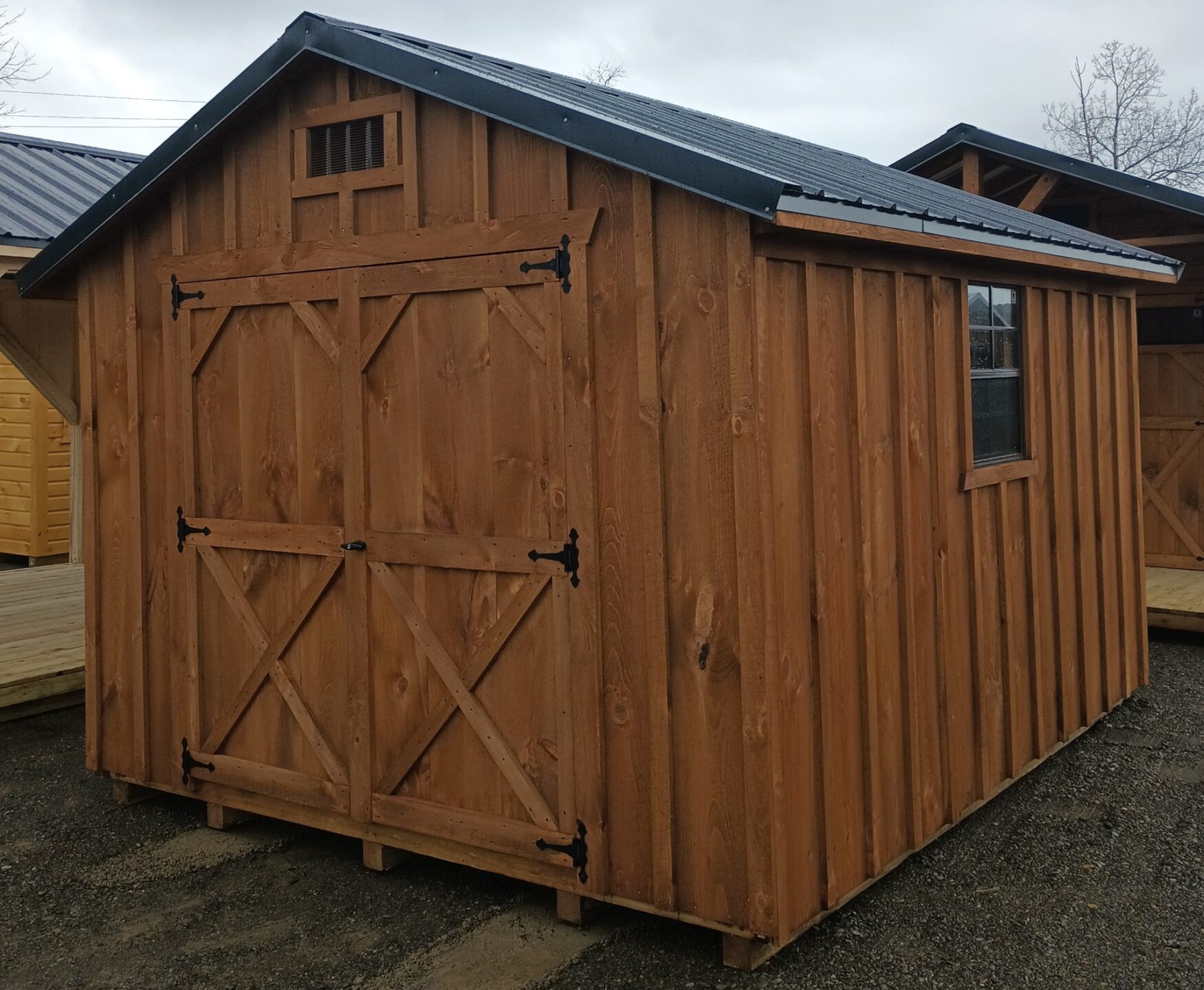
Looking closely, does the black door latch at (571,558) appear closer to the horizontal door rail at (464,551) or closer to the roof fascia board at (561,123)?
the horizontal door rail at (464,551)

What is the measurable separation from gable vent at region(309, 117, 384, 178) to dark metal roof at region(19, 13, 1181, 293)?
27 cm

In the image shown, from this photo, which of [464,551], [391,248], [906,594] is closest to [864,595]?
[906,594]

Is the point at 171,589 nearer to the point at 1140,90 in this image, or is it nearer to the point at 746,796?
the point at 746,796

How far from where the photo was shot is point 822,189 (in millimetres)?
4523

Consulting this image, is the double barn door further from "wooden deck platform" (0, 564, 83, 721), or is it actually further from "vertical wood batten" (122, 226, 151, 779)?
"wooden deck platform" (0, 564, 83, 721)

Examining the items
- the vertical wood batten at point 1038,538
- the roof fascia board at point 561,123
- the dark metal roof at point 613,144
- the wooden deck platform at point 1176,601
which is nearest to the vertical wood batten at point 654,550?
the roof fascia board at point 561,123

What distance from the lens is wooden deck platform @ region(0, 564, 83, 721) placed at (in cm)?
796

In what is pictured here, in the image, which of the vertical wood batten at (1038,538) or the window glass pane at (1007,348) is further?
the vertical wood batten at (1038,538)

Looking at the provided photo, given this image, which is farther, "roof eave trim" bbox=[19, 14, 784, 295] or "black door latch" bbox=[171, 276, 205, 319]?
"black door latch" bbox=[171, 276, 205, 319]

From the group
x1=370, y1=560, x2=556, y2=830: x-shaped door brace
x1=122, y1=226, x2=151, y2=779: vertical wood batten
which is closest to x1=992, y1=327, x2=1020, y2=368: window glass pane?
x1=370, y1=560, x2=556, y2=830: x-shaped door brace

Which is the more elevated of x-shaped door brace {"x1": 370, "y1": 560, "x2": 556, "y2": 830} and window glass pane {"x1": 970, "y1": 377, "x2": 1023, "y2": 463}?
window glass pane {"x1": 970, "y1": 377, "x2": 1023, "y2": 463}

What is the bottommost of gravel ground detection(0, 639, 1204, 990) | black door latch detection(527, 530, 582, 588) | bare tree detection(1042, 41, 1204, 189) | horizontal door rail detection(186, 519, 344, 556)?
gravel ground detection(0, 639, 1204, 990)

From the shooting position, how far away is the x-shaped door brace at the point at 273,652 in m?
5.58

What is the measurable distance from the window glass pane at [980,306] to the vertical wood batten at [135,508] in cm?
392
